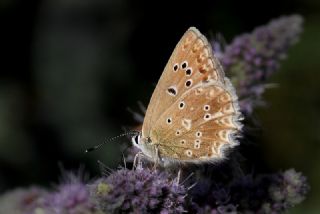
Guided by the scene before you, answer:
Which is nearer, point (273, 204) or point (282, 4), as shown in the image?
point (273, 204)

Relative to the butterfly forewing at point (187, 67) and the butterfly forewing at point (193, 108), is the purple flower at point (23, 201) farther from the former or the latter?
the butterfly forewing at point (187, 67)

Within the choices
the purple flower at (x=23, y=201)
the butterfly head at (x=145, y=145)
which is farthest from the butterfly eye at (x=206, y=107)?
the purple flower at (x=23, y=201)

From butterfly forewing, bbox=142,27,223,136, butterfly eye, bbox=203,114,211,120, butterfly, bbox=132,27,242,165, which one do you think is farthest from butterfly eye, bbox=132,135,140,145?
butterfly eye, bbox=203,114,211,120

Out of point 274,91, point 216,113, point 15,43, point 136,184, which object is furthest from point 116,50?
point 136,184

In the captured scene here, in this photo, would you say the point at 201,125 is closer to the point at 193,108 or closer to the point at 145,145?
the point at 193,108

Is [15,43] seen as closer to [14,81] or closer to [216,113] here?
[14,81]

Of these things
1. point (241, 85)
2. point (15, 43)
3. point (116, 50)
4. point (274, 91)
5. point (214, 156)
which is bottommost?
point (214, 156)

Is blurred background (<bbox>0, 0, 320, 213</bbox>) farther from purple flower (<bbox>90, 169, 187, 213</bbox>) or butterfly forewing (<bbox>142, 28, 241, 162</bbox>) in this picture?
purple flower (<bbox>90, 169, 187, 213</bbox>)
